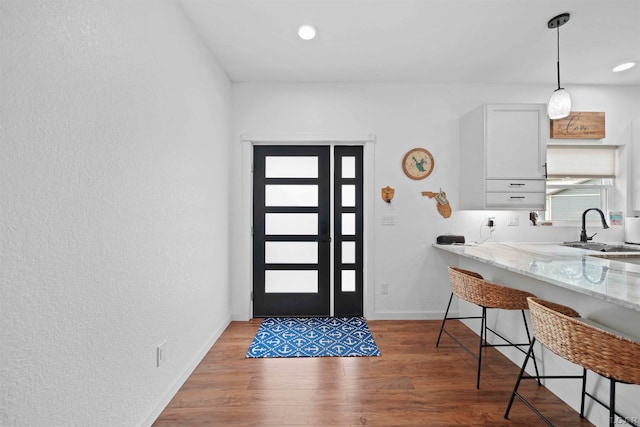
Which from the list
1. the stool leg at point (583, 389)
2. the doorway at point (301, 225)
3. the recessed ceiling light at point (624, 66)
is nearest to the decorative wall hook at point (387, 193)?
the doorway at point (301, 225)

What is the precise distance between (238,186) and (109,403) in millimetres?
2404

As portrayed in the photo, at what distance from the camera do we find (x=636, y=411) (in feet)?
5.06

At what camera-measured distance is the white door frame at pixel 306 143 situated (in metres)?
3.54

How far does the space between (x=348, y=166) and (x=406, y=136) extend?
73 cm

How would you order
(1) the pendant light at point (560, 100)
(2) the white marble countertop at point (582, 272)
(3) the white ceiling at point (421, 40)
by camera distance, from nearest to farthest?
1. (2) the white marble countertop at point (582, 272)
2. (3) the white ceiling at point (421, 40)
3. (1) the pendant light at point (560, 100)

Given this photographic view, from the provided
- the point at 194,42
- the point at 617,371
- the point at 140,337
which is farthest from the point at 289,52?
the point at 617,371

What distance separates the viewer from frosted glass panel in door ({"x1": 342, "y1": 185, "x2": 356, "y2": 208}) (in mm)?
3645

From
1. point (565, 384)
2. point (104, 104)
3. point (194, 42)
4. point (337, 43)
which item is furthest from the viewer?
point (337, 43)

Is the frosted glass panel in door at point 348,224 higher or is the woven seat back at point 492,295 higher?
the frosted glass panel in door at point 348,224

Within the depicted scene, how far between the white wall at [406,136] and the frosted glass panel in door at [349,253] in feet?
Answer: 0.86

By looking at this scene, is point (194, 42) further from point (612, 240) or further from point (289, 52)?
point (612, 240)

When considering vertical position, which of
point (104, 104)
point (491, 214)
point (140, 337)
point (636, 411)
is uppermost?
point (104, 104)

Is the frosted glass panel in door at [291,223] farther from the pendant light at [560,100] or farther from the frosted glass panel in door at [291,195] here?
the pendant light at [560,100]

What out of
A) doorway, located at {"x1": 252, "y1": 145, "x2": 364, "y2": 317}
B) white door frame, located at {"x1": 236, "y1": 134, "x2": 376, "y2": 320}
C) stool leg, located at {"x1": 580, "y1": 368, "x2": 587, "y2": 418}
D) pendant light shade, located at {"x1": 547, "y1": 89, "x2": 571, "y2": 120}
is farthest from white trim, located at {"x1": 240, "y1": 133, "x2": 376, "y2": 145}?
stool leg, located at {"x1": 580, "y1": 368, "x2": 587, "y2": 418}
